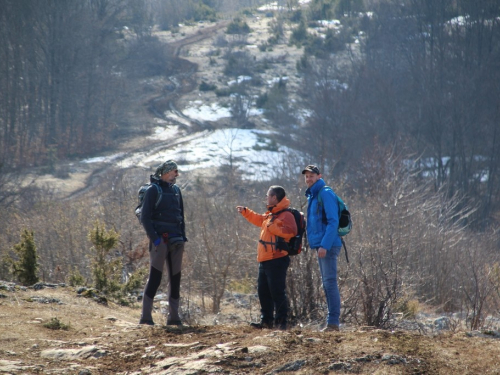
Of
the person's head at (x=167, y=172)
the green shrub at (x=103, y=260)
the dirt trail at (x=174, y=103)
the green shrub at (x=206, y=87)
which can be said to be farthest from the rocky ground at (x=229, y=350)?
the green shrub at (x=206, y=87)

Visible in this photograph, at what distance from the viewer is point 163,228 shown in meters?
7.16

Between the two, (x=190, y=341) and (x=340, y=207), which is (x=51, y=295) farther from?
(x=340, y=207)

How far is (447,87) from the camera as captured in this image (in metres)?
49.3

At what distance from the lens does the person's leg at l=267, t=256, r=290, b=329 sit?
7.06 metres

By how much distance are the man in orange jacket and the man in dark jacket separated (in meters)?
0.94

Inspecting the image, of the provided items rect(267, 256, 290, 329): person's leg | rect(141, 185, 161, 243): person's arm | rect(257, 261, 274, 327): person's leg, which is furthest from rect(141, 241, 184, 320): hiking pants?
rect(267, 256, 290, 329): person's leg

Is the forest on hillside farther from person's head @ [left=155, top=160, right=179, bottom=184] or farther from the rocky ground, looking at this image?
the rocky ground

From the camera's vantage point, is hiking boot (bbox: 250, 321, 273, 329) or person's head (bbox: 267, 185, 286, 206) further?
person's head (bbox: 267, 185, 286, 206)

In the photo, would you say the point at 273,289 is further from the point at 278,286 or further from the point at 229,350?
the point at 229,350

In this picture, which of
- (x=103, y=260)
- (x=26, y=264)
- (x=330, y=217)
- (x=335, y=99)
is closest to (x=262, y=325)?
(x=330, y=217)

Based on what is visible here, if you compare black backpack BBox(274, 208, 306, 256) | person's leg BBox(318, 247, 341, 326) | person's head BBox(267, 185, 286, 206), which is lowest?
person's leg BBox(318, 247, 341, 326)

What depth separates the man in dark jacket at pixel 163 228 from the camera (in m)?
7.07

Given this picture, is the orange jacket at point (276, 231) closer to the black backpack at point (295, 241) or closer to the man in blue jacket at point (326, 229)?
the black backpack at point (295, 241)

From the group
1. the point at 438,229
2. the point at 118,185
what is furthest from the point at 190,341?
the point at 118,185
